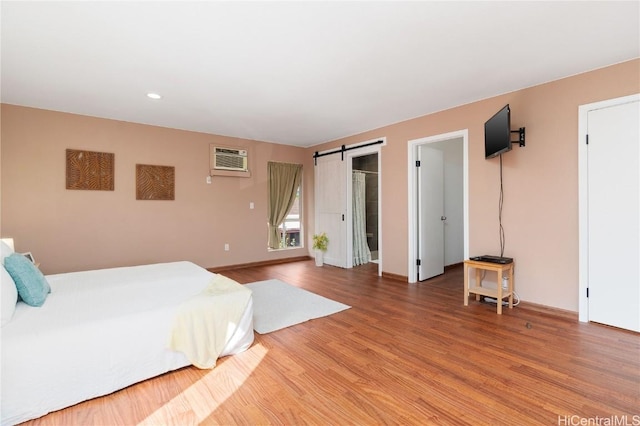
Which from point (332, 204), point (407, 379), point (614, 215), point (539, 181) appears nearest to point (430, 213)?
point (539, 181)

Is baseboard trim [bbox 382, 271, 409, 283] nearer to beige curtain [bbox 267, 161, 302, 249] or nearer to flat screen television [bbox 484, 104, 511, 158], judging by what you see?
flat screen television [bbox 484, 104, 511, 158]

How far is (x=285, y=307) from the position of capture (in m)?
3.46

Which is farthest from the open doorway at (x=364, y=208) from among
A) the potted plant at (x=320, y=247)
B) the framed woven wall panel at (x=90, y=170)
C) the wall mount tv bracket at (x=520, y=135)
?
the framed woven wall panel at (x=90, y=170)

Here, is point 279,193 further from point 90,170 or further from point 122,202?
point 90,170

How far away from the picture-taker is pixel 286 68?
2.81m

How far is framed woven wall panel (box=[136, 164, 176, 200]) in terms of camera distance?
466 cm

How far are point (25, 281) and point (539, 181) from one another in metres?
4.67

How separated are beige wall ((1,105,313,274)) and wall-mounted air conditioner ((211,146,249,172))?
132 mm

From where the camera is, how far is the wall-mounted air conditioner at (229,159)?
537cm

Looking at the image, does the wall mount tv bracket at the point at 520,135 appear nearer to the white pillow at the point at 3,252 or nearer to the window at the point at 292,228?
the window at the point at 292,228

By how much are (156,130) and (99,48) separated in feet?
8.16

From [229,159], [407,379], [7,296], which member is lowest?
[407,379]

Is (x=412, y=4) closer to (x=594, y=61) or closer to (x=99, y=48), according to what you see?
(x=594, y=61)

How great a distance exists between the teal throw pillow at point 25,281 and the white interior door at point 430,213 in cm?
430
